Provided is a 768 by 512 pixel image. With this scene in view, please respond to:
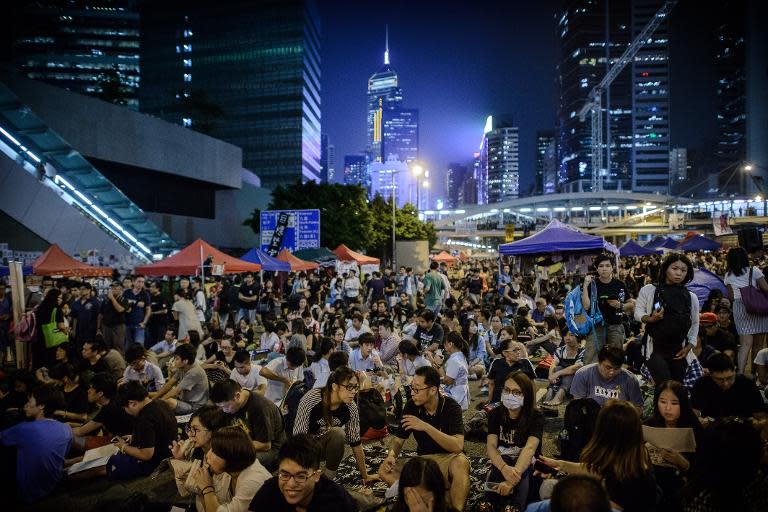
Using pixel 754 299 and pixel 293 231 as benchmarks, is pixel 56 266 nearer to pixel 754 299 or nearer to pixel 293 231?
pixel 293 231

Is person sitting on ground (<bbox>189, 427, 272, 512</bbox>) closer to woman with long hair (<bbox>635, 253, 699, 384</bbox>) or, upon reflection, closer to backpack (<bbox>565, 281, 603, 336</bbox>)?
woman with long hair (<bbox>635, 253, 699, 384</bbox>)

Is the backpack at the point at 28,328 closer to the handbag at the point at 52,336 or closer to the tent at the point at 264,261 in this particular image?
the handbag at the point at 52,336

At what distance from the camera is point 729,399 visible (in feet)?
14.3

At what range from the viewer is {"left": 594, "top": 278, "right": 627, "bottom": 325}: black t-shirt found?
611 cm

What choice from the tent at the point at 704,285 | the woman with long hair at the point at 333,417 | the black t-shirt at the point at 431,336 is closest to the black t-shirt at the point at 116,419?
the woman with long hair at the point at 333,417

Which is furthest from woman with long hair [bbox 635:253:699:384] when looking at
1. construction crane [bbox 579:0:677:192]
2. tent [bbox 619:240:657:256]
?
construction crane [bbox 579:0:677:192]

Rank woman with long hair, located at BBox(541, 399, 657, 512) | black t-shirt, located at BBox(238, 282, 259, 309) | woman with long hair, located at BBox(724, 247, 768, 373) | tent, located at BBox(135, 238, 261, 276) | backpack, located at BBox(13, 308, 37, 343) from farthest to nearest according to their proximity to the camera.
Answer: black t-shirt, located at BBox(238, 282, 259, 309) < tent, located at BBox(135, 238, 261, 276) < backpack, located at BBox(13, 308, 37, 343) < woman with long hair, located at BBox(724, 247, 768, 373) < woman with long hair, located at BBox(541, 399, 657, 512)

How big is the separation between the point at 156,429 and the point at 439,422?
9.63 ft

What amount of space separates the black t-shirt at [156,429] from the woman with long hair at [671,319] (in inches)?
196

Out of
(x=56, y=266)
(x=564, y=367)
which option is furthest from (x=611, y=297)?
(x=56, y=266)

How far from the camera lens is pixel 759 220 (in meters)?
56.2

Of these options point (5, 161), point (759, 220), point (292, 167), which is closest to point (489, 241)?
point (292, 167)

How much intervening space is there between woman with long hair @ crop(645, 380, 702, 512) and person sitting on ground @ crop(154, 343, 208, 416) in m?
5.06

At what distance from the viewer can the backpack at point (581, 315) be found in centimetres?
616
